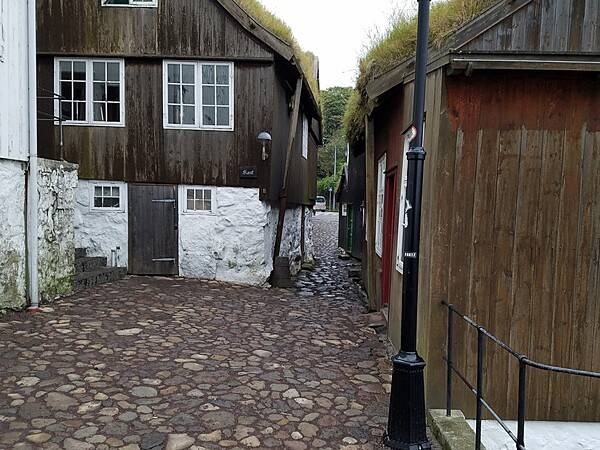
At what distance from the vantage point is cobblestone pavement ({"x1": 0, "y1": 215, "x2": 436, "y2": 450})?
362 centimetres

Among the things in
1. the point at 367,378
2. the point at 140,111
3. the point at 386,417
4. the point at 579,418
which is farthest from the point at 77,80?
the point at 579,418

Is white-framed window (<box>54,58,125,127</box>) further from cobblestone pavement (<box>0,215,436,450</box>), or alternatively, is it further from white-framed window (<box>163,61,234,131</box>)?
cobblestone pavement (<box>0,215,436,450</box>)

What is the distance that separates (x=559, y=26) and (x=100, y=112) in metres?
8.25

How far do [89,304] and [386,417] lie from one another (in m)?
4.86

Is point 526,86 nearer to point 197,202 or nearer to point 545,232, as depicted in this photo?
point 545,232

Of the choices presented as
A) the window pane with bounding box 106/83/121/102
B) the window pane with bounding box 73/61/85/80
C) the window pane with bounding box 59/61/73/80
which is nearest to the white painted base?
the window pane with bounding box 106/83/121/102

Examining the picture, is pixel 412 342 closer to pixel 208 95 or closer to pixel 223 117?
pixel 223 117

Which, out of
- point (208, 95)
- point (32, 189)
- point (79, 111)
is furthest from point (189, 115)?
point (32, 189)

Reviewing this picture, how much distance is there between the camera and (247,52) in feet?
31.4

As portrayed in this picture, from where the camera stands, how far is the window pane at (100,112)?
9805mm

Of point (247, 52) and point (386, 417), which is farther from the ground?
point (247, 52)

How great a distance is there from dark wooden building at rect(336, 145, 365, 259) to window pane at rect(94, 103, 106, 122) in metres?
6.12

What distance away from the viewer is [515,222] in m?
4.19

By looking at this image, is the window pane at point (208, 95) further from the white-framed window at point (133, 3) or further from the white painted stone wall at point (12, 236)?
the white painted stone wall at point (12, 236)
